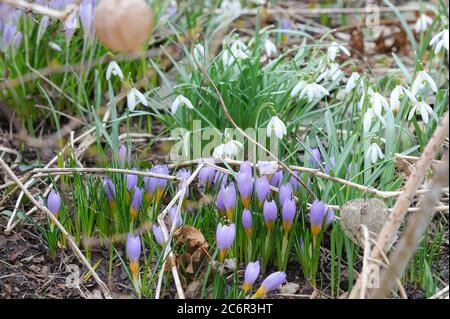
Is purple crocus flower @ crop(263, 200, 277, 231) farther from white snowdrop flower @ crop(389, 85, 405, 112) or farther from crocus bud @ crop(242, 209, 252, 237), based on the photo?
white snowdrop flower @ crop(389, 85, 405, 112)

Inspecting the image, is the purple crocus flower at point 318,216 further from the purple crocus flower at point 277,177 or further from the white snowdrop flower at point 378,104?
the white snowdrop flower at point 378,104

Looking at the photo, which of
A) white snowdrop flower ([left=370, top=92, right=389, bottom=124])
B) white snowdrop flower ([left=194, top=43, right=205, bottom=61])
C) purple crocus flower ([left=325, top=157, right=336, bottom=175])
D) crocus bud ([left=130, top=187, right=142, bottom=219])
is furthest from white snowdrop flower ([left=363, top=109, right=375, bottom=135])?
white snowdrop flower ([left=194, top=43, right=205, bottom=61])

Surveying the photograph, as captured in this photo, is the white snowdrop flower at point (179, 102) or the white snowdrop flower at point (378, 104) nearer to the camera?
the white snowdrop flower at point (378, 104)

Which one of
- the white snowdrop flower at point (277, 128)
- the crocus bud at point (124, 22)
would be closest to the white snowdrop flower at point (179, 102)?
the white snowdrop flower at point (277, 128)

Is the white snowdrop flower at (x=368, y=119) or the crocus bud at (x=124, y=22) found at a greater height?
the crocus bud at (x=124, y=22)

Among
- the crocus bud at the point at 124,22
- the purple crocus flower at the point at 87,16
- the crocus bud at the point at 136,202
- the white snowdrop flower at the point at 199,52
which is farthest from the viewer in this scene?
the white snowdrop flower at the point at 199,52

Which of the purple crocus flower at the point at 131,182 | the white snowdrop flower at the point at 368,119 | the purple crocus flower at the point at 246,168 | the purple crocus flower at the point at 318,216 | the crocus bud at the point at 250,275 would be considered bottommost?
the crocus bud at the point at 250,275
